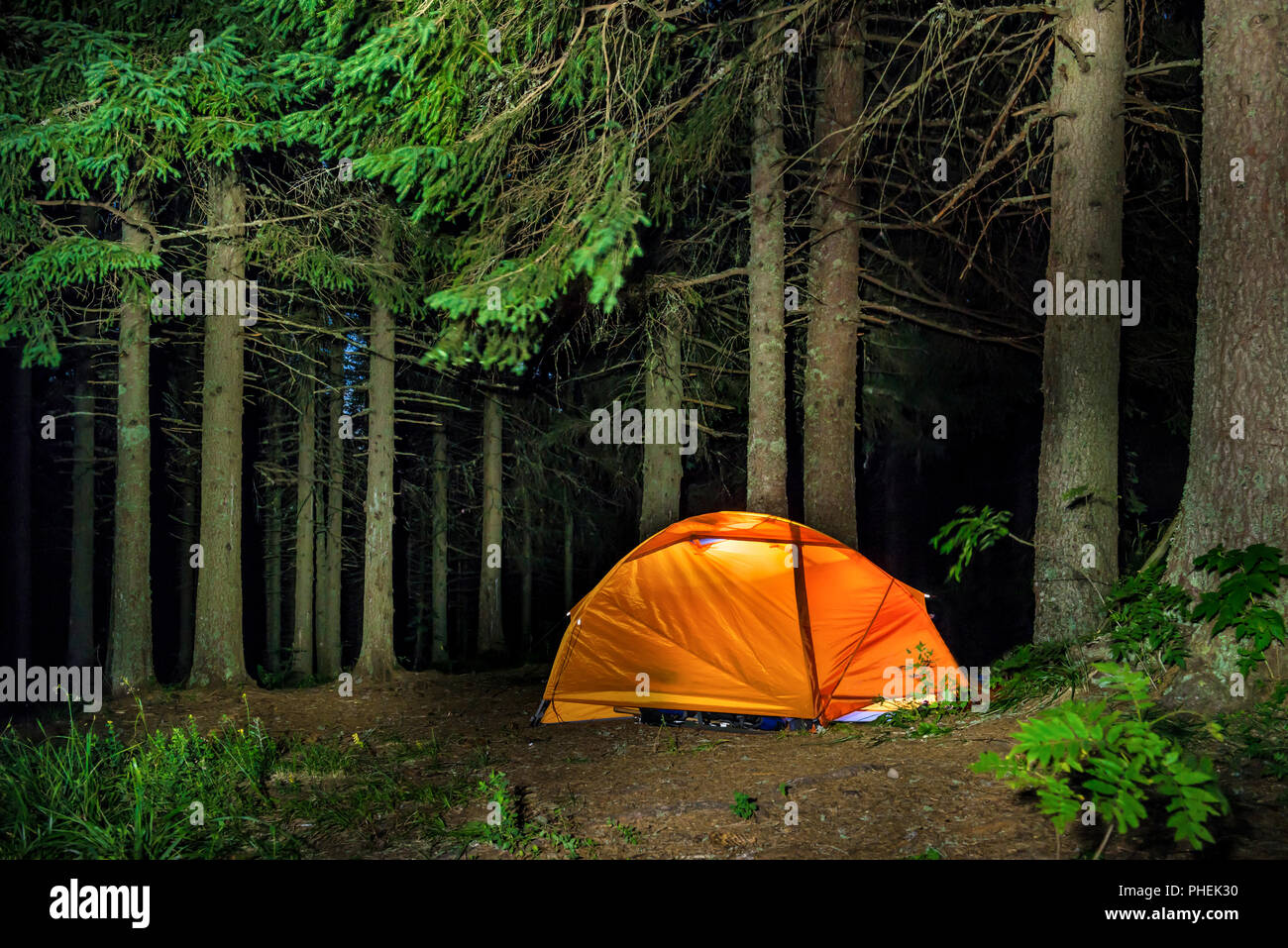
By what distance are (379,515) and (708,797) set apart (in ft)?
25.7

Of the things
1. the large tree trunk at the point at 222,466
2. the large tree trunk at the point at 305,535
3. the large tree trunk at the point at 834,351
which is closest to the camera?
the large tree trunk at the point at 834,351

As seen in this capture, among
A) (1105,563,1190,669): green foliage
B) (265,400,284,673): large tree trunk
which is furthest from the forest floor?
(265,400,284,673): large tree trunk

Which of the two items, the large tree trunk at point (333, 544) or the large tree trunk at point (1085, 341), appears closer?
the large tree trunk at point (1085, 341)

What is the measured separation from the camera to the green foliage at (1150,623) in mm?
4875

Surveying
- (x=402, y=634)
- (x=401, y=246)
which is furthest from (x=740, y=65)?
(x=402, y=634)

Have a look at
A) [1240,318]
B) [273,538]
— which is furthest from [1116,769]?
[273,538]

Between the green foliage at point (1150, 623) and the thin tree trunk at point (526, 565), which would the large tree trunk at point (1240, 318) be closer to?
the green foliage at point (1150, 623)

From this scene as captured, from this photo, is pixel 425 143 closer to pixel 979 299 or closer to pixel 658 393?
pixel 658 393

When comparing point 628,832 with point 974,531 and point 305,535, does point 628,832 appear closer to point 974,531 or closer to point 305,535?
point 974,531

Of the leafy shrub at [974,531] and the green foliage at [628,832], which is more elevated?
→ the leafy shrub at [974,531]

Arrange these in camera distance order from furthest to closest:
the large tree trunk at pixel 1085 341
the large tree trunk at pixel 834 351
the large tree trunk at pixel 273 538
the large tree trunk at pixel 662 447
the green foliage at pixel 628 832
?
1. the large tree trunk at pixel 273 538
2. the large tree trunk at pixel 662 447
3. the large tree trunk at pixel 834 351
4. the large tree trunk at pixel 1085 341
5. the green foliage at pixel 628 832

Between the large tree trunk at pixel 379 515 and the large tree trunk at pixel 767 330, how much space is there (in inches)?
210

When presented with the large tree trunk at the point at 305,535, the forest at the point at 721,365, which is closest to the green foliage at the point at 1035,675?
the forest at the point at 721,365
